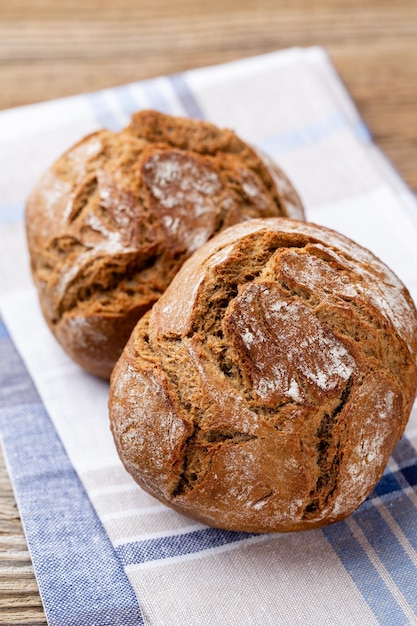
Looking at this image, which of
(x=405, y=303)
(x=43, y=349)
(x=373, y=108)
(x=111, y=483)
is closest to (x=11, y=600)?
(x=111, y=483)

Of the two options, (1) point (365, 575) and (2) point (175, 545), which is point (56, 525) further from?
(1) point (365, 575)

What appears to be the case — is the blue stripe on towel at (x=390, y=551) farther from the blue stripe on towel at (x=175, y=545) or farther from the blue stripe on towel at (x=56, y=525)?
the blue stripe on towel at (x=56, y=525)

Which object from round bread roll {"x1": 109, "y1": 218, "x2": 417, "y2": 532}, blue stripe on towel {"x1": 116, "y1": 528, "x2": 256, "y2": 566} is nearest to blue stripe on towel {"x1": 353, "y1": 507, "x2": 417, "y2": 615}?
round bread roll {"x1": 109, "y1": 218, "x2": 417, "y2": 532}

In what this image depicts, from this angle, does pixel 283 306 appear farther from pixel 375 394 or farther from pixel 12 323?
pixel 12 323

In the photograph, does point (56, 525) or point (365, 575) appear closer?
point (365, 575)

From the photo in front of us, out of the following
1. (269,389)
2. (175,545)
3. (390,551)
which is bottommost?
(390,551)

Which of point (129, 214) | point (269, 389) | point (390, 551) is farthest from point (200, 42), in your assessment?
point (390, 551)

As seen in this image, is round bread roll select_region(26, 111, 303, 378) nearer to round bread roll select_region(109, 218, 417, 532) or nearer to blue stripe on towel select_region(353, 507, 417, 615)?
round bread roll select_region(109, 218, 417, 532)
